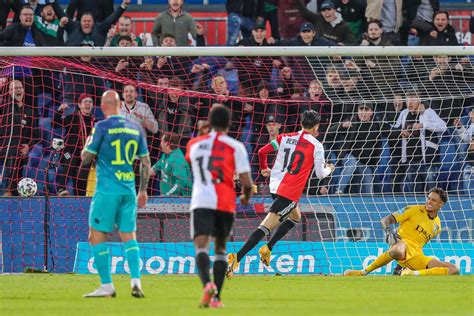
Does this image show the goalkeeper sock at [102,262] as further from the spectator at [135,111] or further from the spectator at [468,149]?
the spectator at [468,149]

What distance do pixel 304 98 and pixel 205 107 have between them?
64.8 inches

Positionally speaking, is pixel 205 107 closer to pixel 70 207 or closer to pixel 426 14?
pixel 70 207

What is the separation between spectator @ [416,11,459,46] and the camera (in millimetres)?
20562

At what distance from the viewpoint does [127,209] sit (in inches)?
475

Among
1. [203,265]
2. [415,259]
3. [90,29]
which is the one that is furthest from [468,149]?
[203,265]

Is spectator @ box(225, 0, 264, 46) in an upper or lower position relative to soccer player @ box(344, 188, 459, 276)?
upper

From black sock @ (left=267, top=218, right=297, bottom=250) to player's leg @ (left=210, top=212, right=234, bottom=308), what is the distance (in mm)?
4805

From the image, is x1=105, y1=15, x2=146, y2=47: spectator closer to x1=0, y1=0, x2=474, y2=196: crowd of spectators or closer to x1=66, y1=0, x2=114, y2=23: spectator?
x1=0, y1=0, x2=474, y2=196: crowd of spectators

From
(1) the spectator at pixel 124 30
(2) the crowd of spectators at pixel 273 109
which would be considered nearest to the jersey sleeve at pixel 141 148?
(2) the crowd of spectators at pixel 273 109

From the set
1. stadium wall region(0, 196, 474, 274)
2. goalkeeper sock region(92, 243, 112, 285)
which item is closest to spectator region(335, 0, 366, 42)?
stadium wall region(0, 196, 474, 274)

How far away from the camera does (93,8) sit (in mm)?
21656

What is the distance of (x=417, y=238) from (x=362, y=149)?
2102 millimetres

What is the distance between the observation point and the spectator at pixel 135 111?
18.0 m

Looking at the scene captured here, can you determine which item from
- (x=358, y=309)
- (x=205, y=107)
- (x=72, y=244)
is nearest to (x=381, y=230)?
(x=205, y=107)
